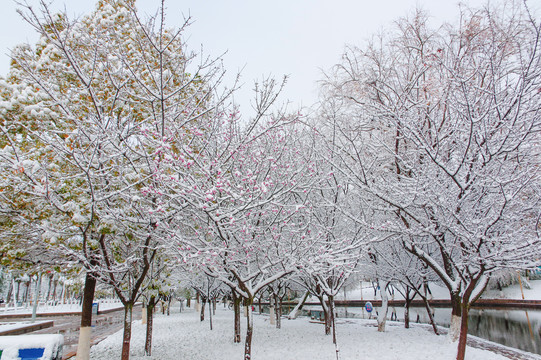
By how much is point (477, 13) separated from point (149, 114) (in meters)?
9.35

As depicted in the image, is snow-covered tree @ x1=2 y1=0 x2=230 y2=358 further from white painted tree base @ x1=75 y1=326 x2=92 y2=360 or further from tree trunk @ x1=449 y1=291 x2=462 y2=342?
tree trunk @ x1=449 y1=291 x2=462 y2=342

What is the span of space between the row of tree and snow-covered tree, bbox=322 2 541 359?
67mm

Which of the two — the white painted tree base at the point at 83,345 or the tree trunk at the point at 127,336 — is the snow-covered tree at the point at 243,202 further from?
the white painted tree base at the point at 83,345

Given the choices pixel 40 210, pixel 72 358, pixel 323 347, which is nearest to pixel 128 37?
pixel 40 210

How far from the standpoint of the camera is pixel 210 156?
798cm

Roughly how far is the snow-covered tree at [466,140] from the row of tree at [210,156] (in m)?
0.07

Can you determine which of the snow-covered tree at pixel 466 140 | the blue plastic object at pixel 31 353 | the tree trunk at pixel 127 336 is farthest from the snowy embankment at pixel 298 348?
the blue plastic object at pixel 31 353

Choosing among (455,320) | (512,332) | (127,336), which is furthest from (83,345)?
(512,332)

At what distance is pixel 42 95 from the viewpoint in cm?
705

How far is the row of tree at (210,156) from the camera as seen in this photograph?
19.6ft

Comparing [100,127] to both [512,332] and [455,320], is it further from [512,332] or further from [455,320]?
[512,332]

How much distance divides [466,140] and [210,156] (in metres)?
6.29

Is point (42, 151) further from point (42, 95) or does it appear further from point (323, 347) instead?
point (323, 347)

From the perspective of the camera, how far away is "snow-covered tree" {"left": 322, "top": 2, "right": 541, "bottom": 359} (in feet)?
20.3
